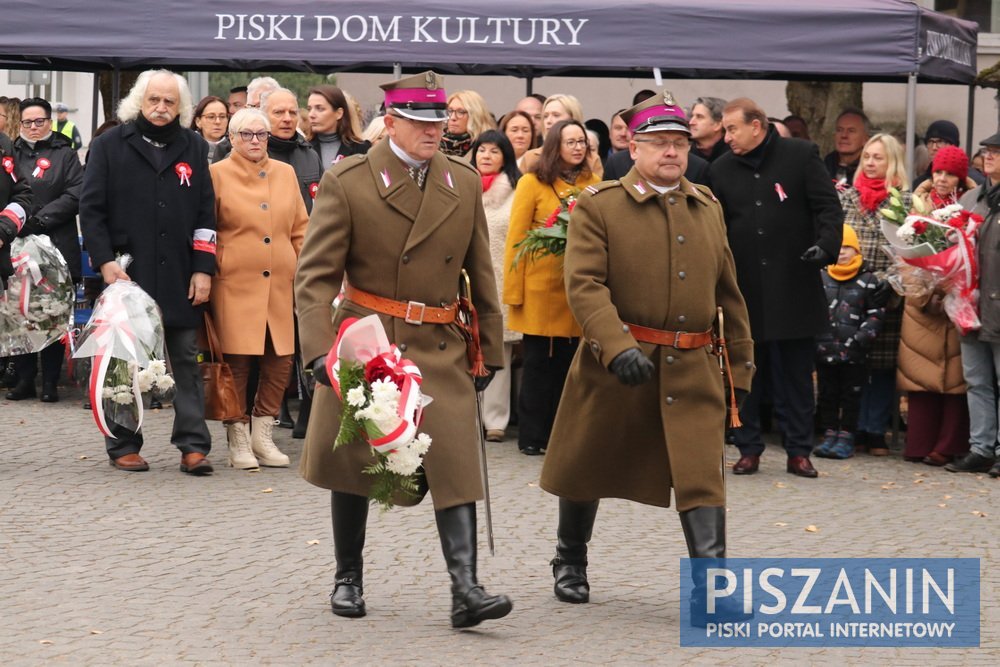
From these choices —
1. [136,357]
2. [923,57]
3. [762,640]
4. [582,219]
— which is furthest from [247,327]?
[923,57]

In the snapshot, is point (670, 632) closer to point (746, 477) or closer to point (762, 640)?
point (762, 640)

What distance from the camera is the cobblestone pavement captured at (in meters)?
6.05

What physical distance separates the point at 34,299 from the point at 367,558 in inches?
217

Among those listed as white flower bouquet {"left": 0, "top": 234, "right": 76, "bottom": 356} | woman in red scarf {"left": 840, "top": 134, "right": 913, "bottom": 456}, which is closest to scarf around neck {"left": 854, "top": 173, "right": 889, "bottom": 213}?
woman in red scarf {"left": 840, "top": 134, "right": 913, "bottom": 456}

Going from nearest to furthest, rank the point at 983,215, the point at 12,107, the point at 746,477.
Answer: the point at 746,477 → the point at 983,215 → the point at 12,107

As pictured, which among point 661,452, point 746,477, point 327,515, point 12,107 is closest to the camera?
point 661,452

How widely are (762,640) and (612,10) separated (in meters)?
7.16

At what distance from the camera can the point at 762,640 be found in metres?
6.26

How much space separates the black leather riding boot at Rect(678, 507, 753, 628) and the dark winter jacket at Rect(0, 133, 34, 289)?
4.95m

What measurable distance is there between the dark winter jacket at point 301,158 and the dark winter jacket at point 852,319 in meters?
3.33

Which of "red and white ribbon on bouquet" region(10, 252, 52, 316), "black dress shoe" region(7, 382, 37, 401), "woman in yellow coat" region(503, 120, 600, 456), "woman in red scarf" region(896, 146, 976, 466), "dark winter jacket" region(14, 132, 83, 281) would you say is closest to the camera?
"woman in yellow coat" region(503, 120, 600, 456)

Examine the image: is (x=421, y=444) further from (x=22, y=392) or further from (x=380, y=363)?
(x=22, y=392)

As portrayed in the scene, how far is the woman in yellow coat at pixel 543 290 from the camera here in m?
10.7

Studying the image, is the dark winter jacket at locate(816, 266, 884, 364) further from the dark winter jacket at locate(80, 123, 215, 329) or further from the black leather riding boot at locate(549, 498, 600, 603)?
the black leather riding boot at locate(549, 498, 600, 603)
